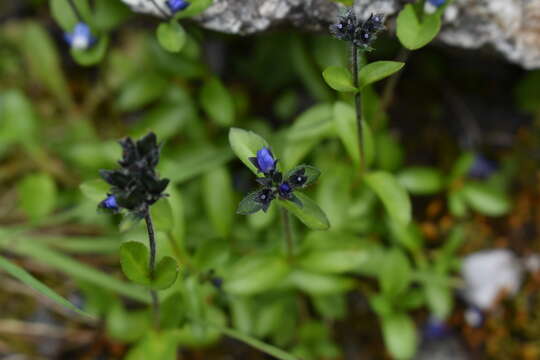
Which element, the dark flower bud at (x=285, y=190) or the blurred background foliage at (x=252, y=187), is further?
the blurred background foliage at (x=252, y=187)

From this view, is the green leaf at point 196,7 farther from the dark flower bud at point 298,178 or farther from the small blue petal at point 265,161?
the dark flower bud at point 298,178

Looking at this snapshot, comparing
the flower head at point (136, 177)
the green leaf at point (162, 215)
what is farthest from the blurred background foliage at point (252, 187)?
the flower head at point (136, 177)

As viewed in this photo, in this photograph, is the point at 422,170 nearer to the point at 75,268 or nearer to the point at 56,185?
the point at 75,268

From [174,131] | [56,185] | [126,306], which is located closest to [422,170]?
[174,131]

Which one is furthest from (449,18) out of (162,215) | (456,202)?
(162,215)

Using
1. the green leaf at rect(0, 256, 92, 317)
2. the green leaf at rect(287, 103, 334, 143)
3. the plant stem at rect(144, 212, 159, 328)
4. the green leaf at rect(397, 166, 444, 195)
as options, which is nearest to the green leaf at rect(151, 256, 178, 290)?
the plant stem at rect(144, 212, 159, 328)

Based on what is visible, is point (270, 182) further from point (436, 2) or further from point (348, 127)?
point (436, 2)

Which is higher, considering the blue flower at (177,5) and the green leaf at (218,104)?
the blue flower at (177,5)
